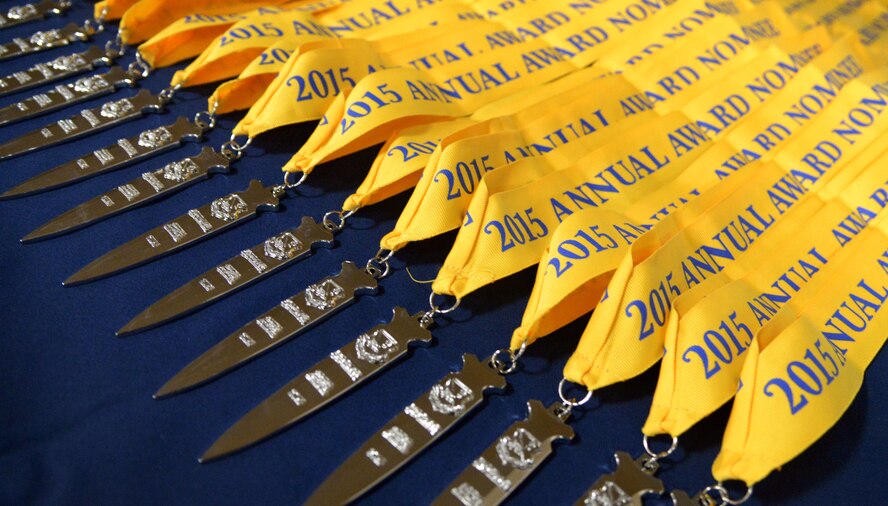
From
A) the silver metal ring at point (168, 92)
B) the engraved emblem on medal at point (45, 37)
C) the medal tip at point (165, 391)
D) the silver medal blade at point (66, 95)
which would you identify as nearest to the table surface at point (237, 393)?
the medal tip at point (165, 391)

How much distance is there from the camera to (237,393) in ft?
2.98

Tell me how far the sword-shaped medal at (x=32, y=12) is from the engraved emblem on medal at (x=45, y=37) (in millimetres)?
48

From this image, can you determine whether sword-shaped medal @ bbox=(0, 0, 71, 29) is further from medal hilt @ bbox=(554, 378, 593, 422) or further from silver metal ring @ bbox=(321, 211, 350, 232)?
medal hilt @ bbox=(554, 378, 593, 422)

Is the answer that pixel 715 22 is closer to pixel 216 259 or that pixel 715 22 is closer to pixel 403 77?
pixel 403 77

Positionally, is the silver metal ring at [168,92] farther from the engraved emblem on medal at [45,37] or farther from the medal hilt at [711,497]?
the medal hilt at [711,497]

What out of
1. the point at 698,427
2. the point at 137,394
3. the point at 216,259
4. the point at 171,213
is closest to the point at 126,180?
the point at 171,213

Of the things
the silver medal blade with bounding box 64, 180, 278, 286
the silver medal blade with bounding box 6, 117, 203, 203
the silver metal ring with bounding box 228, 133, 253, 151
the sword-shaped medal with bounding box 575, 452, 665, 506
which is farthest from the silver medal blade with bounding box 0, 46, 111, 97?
the sword-shaped medal with bounding box 575, 452, 665, 506

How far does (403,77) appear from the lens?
47.7 inches

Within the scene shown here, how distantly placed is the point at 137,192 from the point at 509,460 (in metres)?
0.66

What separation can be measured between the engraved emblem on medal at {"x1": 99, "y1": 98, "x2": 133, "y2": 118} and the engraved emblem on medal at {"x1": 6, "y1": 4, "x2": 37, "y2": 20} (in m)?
0.32

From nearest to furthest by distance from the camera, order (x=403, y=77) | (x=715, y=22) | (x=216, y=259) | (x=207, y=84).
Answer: (x=216, y=259), (x=403, y=77), (x=207, y=84), (x=715, y=22)

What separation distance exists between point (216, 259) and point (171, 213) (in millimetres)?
115

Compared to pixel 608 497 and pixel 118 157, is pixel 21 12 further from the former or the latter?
pixel 608 497

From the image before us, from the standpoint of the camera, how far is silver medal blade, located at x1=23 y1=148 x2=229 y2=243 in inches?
41.6
